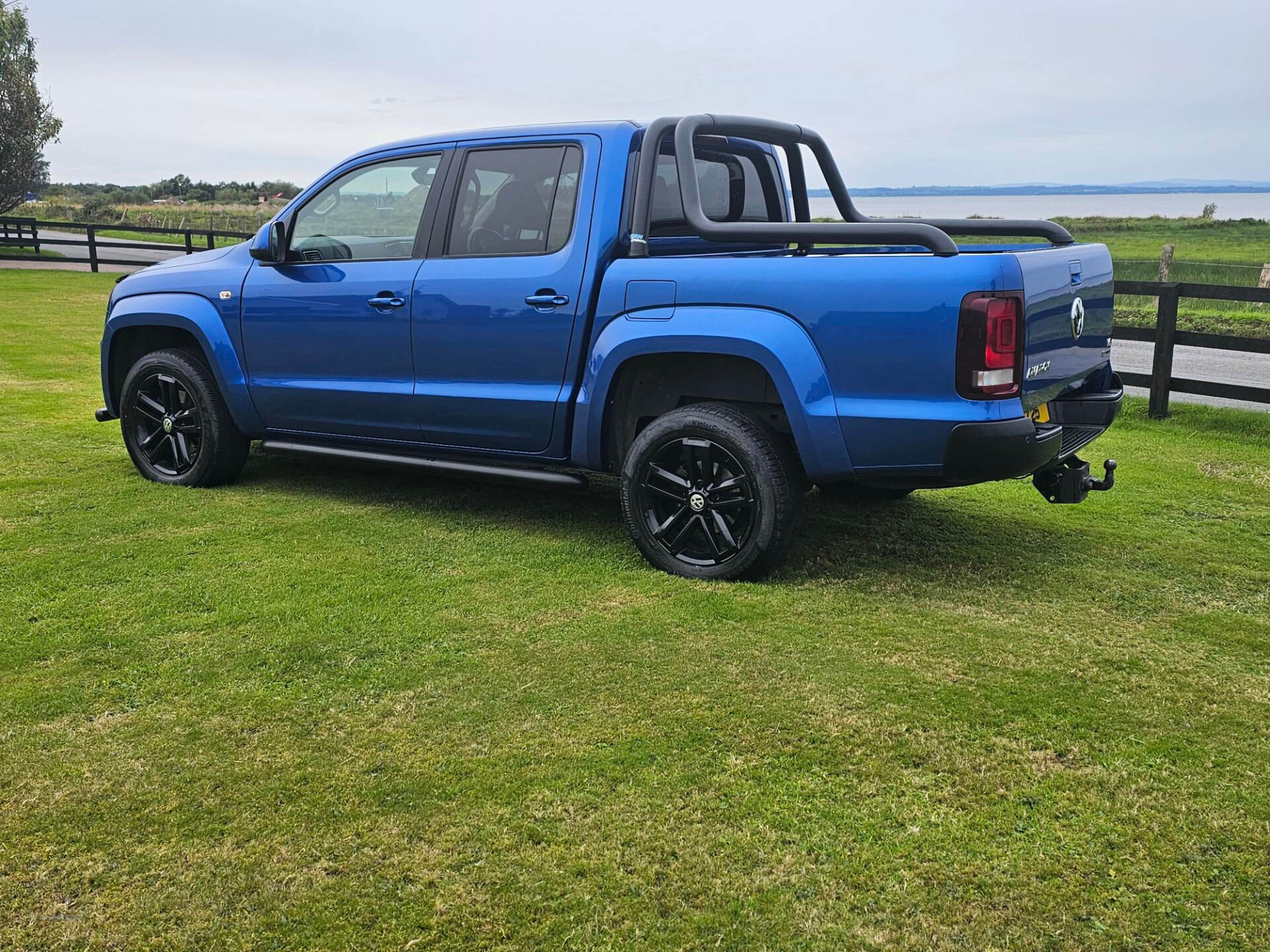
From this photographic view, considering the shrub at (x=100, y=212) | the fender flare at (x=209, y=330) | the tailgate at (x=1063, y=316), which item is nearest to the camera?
the tailgate at (x=1063, y=316)

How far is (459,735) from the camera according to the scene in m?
3.31

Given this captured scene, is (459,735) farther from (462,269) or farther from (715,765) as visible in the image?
(462,269)

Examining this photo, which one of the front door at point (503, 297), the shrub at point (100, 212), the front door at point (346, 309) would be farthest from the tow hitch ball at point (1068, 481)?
the shrub at point (100, 212)

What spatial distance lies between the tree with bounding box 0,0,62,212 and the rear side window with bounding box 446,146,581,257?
40.8 meters

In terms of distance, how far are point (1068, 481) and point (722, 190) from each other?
217 centimetres

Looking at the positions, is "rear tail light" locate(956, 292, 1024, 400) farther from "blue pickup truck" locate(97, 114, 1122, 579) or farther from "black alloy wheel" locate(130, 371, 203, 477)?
"black alloy wheel" locate(130, 371, 203, 477)

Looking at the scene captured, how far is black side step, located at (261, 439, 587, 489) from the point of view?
5.19 metres

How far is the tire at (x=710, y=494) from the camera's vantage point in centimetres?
460

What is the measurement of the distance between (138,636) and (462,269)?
7.26 ft

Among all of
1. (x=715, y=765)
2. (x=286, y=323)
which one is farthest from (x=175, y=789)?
(x=286, y=323)

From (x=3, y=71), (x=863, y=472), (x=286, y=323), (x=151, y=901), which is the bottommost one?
(x=151, y=901)

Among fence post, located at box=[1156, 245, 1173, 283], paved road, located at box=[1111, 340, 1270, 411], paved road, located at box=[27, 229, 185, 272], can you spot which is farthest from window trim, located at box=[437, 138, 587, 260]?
fence post, located at box=[1156, 245, 1173, 283]

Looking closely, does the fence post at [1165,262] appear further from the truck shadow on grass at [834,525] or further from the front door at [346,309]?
the front door at [346,309]

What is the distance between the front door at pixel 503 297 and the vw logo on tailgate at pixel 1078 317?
2.08 m
